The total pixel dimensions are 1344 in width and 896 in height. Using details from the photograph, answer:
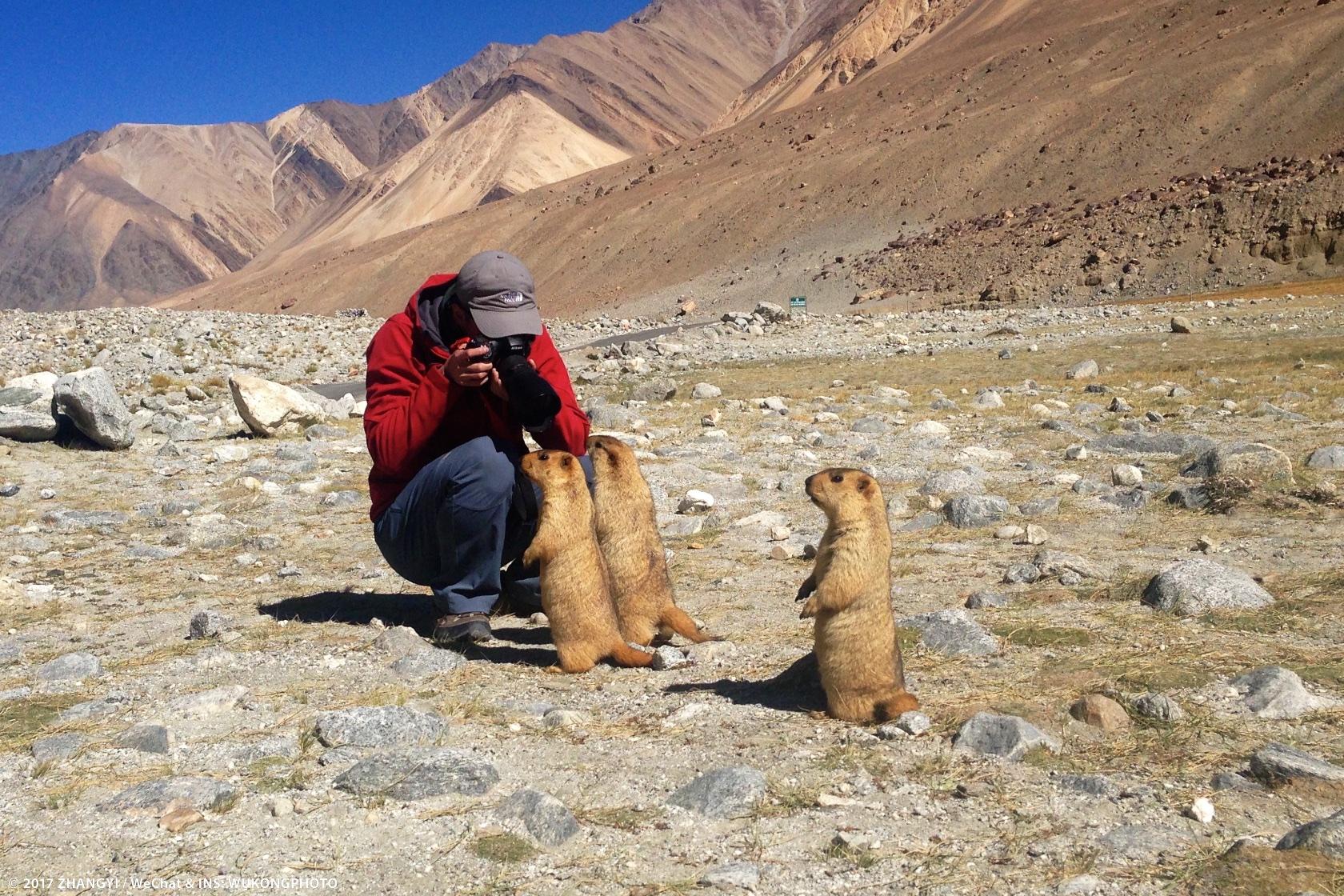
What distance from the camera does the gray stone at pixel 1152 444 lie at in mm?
10688

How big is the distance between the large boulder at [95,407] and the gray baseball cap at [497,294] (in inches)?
370

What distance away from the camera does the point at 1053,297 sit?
50.7m

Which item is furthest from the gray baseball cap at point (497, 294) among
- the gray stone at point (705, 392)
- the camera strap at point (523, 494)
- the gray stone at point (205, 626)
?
the gray stone at point (705, 392)

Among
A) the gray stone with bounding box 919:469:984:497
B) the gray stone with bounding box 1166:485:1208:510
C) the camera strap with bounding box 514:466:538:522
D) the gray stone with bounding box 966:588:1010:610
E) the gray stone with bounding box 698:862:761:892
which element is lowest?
Answer: the gray stone with bounding box 698:862:761:892

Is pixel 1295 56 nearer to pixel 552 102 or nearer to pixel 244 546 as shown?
pixel 244 546

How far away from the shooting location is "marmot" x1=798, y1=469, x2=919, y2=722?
4516 mm

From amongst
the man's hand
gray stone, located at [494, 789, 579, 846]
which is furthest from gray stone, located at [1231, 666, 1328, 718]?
the man's hand

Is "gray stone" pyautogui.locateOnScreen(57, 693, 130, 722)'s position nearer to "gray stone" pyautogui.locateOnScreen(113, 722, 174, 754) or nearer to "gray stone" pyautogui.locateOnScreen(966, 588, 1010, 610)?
"gray stone" pyautogui.locateOnScreen(113, 722, 174, 754)

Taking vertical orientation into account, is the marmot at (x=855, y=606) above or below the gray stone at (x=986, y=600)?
above

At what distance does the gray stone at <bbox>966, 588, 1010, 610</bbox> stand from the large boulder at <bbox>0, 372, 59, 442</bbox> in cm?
1189

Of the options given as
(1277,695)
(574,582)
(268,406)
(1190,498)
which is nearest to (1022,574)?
(1277,695)

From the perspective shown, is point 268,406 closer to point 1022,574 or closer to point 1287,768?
point 1022,574

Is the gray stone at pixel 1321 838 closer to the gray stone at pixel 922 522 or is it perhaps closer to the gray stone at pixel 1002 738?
the gray stone at pixel 1002 738

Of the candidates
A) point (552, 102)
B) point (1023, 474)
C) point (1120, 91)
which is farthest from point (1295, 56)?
point (552, 102)
